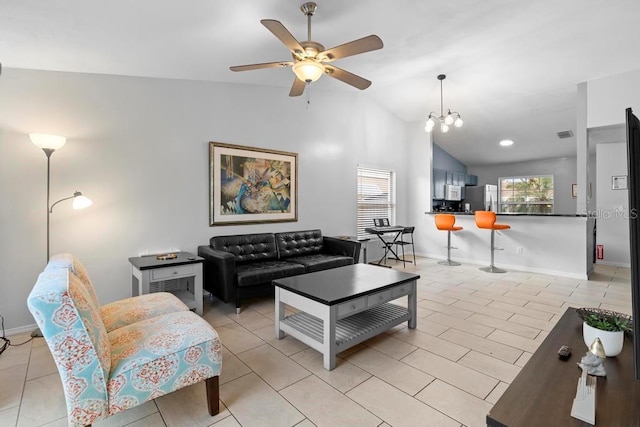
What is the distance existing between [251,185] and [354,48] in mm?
2596

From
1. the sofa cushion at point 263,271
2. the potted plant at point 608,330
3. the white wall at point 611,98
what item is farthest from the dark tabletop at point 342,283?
the white wall at point 611,98

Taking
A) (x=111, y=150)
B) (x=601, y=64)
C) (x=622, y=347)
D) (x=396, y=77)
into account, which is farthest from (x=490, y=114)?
(x=111, y=150)

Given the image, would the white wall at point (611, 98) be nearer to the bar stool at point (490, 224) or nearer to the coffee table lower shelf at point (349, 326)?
the bar stool at point (490, 224)

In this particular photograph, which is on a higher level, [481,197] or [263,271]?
[481,197]

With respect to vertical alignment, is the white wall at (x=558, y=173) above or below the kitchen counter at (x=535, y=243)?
above

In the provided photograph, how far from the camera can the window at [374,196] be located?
6203 mm

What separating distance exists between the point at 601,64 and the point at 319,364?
5.52 meters

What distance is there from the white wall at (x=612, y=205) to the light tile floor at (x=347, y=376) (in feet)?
10.1

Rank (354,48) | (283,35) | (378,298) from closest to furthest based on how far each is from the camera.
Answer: (283,35)
(354,48)
(378,298)

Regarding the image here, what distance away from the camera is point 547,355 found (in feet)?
4.38

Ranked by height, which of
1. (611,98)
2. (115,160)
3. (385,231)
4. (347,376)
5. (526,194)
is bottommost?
(347,376)

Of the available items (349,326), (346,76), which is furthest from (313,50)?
(349,326)

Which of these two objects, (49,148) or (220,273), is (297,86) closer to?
(220,273)

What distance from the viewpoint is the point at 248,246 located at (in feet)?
13.8
